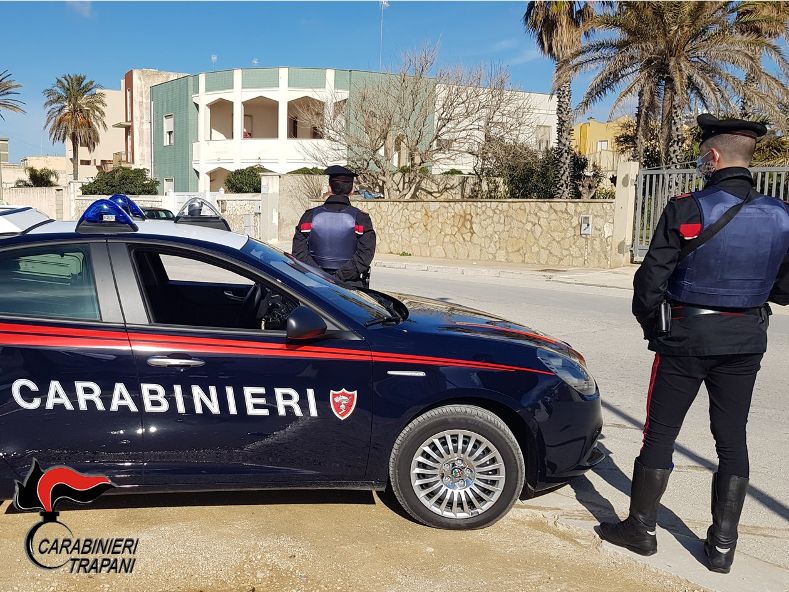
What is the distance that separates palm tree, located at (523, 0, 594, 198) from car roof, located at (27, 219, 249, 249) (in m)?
20.4

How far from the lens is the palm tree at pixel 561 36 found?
23281 millimetres

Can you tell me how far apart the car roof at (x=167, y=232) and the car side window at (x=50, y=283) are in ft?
0.45

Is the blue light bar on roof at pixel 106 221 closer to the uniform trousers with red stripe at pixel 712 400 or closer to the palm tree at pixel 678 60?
the uniform trousers with red stripe at pixel 712 400

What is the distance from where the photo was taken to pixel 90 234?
379 cm

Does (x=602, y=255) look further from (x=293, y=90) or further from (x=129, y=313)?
(x=293, y=90)

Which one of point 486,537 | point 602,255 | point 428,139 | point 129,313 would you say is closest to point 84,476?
point 129,313

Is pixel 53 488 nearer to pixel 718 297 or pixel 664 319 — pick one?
pixel 664 319

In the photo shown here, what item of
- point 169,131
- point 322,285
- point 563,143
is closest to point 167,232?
point 322,285

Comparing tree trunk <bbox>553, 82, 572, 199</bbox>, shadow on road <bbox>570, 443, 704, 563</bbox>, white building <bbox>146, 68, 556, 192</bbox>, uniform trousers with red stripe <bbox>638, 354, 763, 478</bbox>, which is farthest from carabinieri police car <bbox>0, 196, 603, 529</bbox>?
white building <bbox>146, 68, 556, 192</bbox>

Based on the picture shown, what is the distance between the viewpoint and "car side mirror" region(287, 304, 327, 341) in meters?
3.59

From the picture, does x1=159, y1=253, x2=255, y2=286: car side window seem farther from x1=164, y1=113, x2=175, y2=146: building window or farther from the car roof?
x1=164, y1=113, x2=175, y2=146: building window

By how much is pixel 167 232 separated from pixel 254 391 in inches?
39.7

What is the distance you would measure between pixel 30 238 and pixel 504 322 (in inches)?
104

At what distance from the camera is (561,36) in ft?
78.0
